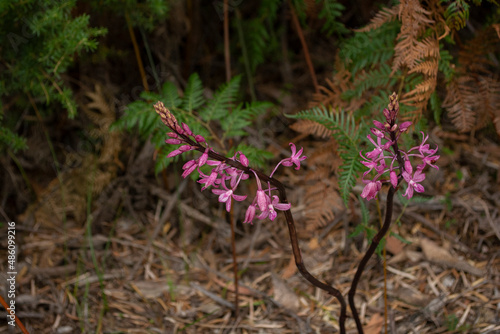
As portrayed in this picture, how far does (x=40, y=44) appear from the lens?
9.16 feet

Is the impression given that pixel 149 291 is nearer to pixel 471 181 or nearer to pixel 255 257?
pixel 255 257

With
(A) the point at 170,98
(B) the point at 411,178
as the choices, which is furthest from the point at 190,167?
(A) the point at 170,98

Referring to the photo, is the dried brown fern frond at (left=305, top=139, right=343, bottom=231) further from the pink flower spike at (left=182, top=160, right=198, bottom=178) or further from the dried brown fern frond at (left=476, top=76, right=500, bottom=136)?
the pink flower spike at (left=182, top=160, right=198, bottom=178)

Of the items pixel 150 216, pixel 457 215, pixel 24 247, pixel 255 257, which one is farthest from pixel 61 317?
pixel 457 215

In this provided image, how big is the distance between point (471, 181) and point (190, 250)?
2089 mm

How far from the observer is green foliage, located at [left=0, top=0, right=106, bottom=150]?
256 cm

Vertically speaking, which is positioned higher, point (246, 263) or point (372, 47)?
point (372, 47)

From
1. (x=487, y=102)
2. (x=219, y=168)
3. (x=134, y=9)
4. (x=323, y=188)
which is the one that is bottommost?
(x=323, y=188)

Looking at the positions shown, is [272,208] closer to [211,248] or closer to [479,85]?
[211,248]

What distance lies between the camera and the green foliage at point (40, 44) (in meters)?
2.56

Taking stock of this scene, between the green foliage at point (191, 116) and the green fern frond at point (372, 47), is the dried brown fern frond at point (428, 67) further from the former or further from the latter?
the green foliage at point (191, 116)

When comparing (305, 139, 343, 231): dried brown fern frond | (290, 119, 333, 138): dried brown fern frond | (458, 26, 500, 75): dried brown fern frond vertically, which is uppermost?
(458, 26, 500, 75): dried brown fern frond

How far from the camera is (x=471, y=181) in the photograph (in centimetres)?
322

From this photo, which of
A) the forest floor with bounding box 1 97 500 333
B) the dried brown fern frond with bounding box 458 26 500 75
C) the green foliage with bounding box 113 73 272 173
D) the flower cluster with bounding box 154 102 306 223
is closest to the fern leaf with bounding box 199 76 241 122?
the green foliage with bounding box 113 73 272 173
